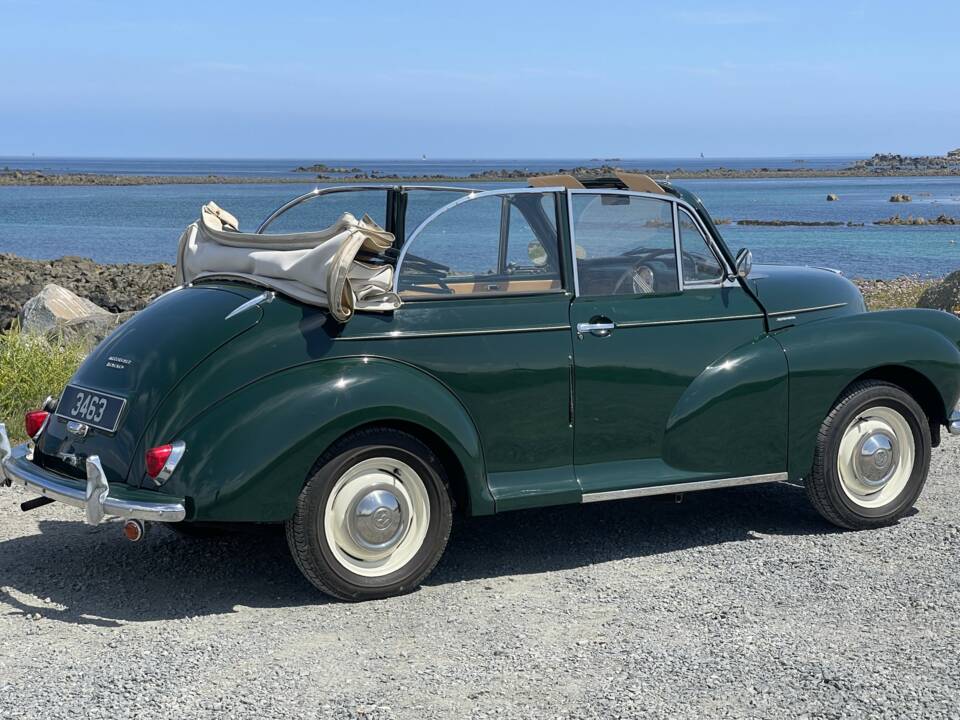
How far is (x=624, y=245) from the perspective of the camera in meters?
6.46

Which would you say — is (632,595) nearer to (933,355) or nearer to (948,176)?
(933,355)

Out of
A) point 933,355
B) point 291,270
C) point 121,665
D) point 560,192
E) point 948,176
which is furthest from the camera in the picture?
Answer: point 948,176

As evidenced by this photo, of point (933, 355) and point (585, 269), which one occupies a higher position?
point (585, 269)

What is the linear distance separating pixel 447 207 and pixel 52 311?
10866 mm

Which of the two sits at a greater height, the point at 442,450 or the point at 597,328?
the point at 597,328

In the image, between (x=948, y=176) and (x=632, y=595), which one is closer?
(x=632, y=595)

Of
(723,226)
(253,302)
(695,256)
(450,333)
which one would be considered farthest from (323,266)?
(723,226)

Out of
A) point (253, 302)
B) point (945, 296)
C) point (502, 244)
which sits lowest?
point (945, 296)

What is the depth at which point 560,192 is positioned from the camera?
6.25 meters

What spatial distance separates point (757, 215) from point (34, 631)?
2418 inches

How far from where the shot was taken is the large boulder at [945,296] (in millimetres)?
14797

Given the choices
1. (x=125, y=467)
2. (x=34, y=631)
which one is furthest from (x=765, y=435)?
(x=34, y=631)

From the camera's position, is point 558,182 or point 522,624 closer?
point 522,624

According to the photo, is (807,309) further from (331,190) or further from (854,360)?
(331,190)
